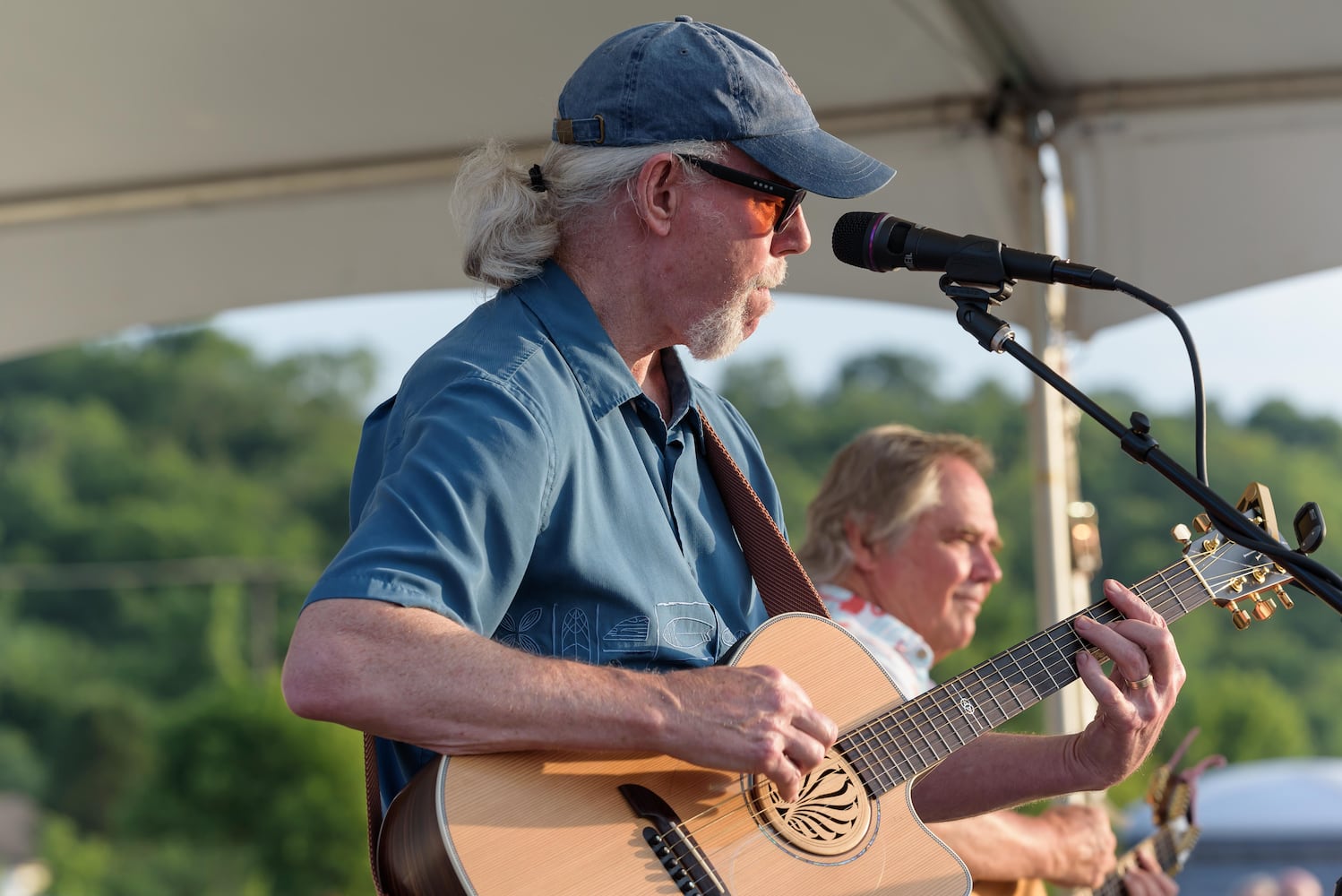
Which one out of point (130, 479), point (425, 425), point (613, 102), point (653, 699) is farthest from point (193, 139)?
point (130, 479)

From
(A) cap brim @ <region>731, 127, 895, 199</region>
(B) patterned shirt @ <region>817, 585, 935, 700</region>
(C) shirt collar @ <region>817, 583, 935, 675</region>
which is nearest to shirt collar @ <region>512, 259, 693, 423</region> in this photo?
(A) cap brim @ <region>731, 127, 895, 199</region>

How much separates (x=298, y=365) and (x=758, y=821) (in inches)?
2108

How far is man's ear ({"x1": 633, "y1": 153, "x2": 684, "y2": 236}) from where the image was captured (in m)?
2.18

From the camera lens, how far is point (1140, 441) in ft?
6.70

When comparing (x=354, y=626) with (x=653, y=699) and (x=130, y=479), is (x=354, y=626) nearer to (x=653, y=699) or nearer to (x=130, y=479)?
(x=653, y=699)

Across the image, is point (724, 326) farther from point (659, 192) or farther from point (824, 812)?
point (824, 812)

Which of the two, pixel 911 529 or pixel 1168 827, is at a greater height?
pixel 911 529

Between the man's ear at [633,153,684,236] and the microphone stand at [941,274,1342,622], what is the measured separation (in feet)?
1.38

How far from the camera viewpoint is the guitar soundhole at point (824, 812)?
6.59ft

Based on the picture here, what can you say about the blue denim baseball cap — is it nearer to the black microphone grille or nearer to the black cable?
the black microphone grille

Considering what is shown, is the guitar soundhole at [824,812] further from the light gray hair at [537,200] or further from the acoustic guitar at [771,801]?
the light gray hair at [537,200]

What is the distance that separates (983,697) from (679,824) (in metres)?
0.63

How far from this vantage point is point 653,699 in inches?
73.2

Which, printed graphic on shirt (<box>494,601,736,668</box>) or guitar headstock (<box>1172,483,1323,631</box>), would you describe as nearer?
printed graphic on shirt (<box>494,601,736,668</box>)
